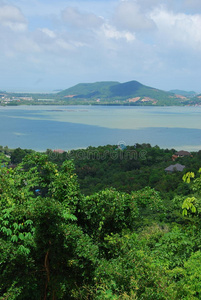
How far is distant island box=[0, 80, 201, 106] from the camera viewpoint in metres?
105

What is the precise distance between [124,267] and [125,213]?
0.97 meters

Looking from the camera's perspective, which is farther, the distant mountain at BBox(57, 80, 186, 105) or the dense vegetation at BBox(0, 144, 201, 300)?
the distant mountain at BBox(57, 80, 186, 105)

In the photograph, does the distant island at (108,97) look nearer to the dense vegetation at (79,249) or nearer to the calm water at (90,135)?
the calm water at (90,135)

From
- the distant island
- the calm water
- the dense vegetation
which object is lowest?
the calm water

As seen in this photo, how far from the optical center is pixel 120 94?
127062 millimetres

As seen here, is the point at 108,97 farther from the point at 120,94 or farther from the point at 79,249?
the point at 79,249

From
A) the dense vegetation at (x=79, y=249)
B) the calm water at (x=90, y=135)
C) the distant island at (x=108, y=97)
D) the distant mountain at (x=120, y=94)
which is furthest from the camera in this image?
the distant mountain at (x=120, y=94)

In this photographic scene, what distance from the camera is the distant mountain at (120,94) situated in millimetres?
109812

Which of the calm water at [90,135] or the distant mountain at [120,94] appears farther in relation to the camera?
the distant mountain at [120,94]

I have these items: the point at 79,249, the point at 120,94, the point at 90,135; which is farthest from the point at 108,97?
the point at 79,249

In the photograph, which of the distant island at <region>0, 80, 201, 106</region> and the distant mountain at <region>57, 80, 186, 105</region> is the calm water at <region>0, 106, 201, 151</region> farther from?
the distant mountain at <region>57, 80, 186, 105</region>

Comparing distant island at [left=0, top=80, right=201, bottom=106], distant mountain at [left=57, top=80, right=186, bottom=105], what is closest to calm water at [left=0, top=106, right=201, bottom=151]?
distant island at [left=0, top=80, right=201, bottom=106]

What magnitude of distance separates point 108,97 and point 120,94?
5847 mm

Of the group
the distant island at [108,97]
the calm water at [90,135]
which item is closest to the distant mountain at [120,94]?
the distant island at [108,97]
